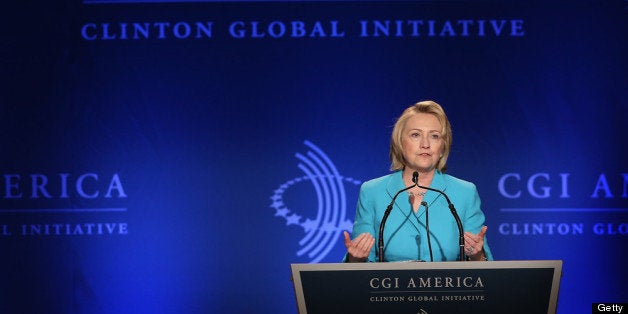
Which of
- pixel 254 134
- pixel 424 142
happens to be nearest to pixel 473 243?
pixel 424 142

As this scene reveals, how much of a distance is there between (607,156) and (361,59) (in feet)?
4.96

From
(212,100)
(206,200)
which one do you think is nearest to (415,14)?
(212,100)

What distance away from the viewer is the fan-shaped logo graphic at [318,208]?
16.0 ft

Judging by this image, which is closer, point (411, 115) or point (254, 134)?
point (411, 115)

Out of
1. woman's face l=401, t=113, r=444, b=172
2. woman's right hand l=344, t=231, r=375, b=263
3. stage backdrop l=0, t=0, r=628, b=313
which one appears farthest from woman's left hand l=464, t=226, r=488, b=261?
stage backdrop l=0, t=0, r=628, b=313

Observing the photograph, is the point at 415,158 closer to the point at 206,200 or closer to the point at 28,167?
the point at 206,200

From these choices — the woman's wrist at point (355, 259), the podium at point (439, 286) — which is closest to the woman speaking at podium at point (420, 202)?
the woman's wrist at point (355, 259)

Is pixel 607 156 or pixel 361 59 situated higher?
pixel 361 59

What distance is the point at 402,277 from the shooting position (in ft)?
7.43

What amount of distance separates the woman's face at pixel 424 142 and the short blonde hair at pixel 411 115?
20mm

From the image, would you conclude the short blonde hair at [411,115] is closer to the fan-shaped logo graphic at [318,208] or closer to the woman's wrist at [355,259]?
the woman's wrist at [355,259]

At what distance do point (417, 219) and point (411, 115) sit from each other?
41cm

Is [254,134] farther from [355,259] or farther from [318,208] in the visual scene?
[355,259]

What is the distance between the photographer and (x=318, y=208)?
4.87 m
